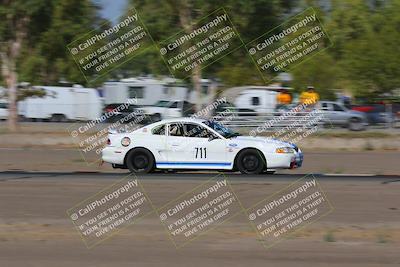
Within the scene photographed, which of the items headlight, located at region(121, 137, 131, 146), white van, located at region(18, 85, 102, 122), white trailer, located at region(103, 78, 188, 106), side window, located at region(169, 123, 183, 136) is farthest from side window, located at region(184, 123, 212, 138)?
white trailer, located at region(103, 78, 188, 106)

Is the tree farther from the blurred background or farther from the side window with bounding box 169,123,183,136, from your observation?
the side window with bounding box 169,123,183,136

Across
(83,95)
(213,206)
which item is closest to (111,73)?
(83,95)

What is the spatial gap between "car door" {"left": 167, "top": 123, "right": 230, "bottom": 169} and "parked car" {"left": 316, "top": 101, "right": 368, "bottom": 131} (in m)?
11.9

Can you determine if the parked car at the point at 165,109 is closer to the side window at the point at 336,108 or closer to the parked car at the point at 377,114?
the side window at the point at 336,108

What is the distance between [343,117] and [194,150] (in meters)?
15.5

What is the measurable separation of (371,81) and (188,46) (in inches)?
477

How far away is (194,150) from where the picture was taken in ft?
58.8

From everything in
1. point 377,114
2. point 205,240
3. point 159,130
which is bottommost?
point 377,114

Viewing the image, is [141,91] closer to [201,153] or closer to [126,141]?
[126,141]

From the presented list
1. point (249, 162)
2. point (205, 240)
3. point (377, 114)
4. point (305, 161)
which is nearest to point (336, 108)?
point (377, 114)

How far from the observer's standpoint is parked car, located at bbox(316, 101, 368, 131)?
30.5m

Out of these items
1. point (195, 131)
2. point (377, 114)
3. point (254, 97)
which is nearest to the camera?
point (195, 131)

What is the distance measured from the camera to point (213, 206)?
12.9m

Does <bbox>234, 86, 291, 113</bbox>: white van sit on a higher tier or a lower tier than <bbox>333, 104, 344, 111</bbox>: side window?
higher
